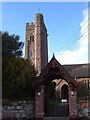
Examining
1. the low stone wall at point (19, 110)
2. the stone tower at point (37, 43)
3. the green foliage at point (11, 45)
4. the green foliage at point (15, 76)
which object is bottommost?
the low stone wall at point (19, 110)

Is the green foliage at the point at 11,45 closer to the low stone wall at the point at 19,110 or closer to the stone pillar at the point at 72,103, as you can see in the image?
the low stone wall at the point at 19,110

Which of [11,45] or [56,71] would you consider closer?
[56,71]

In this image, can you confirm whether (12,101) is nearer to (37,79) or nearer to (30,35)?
(37,79)

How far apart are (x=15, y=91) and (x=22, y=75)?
162 centimetres

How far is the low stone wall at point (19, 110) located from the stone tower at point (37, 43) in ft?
233

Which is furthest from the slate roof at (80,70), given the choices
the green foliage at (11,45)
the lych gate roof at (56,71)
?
the lych gate roof at (56,71)

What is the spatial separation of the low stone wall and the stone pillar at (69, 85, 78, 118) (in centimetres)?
340

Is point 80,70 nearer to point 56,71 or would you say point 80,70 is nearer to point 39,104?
point 56,71

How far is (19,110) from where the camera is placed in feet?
84.1

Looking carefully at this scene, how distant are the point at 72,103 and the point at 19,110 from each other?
15.7 feet

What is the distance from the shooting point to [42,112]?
86.1ft

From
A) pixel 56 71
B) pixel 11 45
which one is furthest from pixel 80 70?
pixel 56 71

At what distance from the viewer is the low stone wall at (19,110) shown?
82.3ft

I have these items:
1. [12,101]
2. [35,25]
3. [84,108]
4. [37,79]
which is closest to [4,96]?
[12,101]
